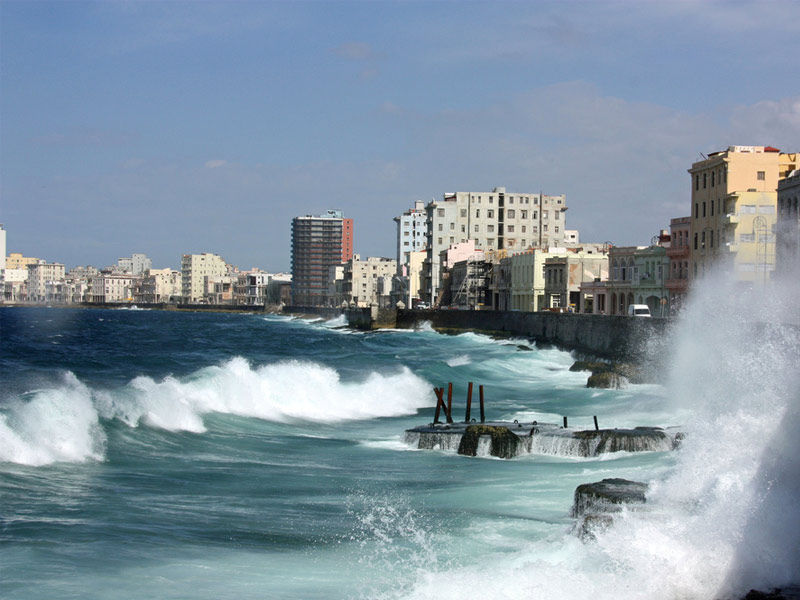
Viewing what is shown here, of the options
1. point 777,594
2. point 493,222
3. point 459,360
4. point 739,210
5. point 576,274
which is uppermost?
point 493,222

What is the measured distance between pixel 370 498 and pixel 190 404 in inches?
528

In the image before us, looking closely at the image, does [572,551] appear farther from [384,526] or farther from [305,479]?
[305,479]

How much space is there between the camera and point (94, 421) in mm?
24281

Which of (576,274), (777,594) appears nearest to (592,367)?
(576,274)

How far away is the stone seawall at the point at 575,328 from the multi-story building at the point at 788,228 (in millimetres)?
6038

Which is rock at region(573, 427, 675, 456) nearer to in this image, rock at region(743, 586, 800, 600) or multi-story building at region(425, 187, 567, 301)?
rock at region(743, 586, 800, 600)

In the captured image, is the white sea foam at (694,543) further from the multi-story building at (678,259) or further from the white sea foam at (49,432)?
the multi-story building at (678,259)

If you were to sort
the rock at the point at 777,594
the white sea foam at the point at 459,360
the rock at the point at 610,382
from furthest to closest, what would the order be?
1. the white sea foam at the point at 459,360
2. the rock at the point at 610,382
3. the rock at the point at 777,594

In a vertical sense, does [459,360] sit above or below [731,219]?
below

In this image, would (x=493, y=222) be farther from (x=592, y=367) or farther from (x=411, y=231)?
(x=592, y=367)

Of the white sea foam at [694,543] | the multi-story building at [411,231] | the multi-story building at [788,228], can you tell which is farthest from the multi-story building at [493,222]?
the white sea foam at [694,543]

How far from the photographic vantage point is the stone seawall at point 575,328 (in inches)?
1889

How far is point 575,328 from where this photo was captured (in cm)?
6253

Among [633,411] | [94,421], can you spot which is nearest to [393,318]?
[633,411]
